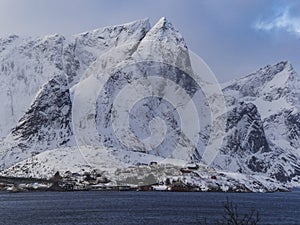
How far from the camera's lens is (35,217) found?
154 meters

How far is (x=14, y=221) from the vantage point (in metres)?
144

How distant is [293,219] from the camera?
165750mm

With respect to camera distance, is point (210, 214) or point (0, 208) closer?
point (210, 214)

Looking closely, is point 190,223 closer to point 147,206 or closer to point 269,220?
point 269,220

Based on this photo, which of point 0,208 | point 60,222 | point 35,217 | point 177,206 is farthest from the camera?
point 177,206

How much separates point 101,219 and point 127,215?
13594 millimetres

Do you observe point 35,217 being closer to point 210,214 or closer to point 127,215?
point 127,215

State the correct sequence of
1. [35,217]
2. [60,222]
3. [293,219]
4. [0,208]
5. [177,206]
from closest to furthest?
[60,222], [35,217], [293,219], [0,208], [177,206]

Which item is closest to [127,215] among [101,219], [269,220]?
[101,219]

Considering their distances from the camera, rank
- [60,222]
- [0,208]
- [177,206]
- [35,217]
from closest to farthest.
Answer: [60,222]
[35,217]
[0,208]
[177,206]

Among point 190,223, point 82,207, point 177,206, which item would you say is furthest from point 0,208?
point 190,223

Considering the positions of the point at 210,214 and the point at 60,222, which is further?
the point at 210,214

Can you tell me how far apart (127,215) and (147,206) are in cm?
3287

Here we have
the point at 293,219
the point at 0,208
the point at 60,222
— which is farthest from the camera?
the point at 0,208
